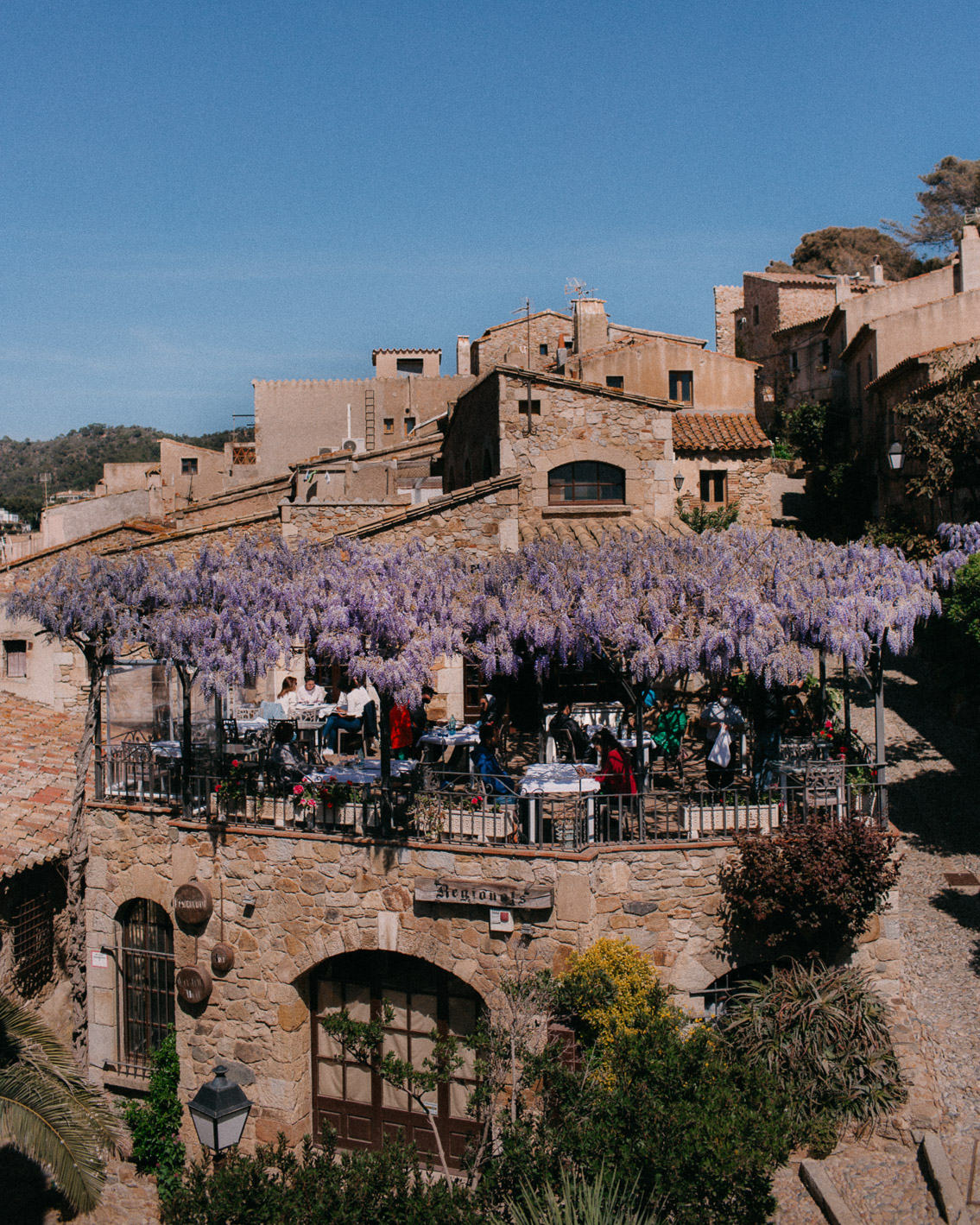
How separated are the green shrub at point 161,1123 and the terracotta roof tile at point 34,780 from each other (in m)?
3.17

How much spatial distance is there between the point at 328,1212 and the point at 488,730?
5293mm

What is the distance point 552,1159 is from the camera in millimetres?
8812

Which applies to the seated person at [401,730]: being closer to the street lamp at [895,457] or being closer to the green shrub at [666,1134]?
the green shrub at [666,1134]

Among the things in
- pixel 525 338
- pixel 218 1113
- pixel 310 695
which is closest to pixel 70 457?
pixel 525 338

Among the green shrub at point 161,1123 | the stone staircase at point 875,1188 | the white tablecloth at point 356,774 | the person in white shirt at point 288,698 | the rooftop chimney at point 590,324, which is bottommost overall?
the green shrub at point 161,1123

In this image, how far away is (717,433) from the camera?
2595 cm

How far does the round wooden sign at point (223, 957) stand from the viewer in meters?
12.3

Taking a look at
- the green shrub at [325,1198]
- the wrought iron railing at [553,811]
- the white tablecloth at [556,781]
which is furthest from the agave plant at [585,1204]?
the white tablecloth at [556,781]

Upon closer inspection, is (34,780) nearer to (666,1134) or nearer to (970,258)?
(666,1134)

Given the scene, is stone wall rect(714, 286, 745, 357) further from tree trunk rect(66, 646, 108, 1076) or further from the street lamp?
tree trunk rect(66, 646, 108, 1076)

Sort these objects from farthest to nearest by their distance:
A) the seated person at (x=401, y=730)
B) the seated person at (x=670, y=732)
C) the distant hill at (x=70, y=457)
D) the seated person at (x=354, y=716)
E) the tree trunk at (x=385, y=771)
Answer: the distant hill at (x=70, y=457), the seated person at (x=354, y=716), the seated person at (x=401, y=730), the seated person at (x=670, y=732), the tree trunk at (x=385, y=771)

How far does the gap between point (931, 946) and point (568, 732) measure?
5.31m

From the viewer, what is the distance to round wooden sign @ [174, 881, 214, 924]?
12.4 m

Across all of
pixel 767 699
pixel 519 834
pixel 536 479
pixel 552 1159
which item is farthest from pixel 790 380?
pixel 552 1159
